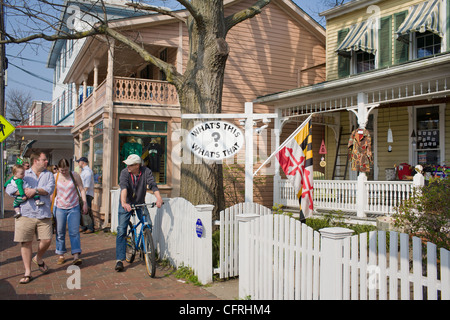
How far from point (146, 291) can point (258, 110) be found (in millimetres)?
10131

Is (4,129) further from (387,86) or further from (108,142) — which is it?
(387,86)

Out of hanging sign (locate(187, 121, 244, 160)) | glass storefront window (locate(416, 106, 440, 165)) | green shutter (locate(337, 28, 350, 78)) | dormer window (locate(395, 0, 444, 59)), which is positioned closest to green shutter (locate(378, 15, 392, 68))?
dormer window (locate(395, 0, 444, 59))

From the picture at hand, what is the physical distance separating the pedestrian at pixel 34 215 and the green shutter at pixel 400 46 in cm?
1075

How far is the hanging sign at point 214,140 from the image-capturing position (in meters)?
6.84

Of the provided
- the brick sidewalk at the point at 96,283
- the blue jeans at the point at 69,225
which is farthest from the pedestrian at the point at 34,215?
the blue jeans at the point at 69,225

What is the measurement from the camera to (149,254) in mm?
6199

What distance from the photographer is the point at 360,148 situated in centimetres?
1031

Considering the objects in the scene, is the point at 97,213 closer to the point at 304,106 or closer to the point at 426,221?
the point at 304,106

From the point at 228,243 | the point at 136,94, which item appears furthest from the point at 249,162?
the point at 136,94

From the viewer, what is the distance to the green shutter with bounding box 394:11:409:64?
12.3 m

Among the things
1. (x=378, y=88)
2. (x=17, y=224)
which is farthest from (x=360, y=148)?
(x=17, y=224)

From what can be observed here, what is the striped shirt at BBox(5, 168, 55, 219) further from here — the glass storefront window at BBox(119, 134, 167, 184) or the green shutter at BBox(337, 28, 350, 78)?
the green shutter at BBox(337, 28, 350, 78)

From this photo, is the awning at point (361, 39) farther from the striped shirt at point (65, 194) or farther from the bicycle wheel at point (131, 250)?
the striped shirt at point (65, 194)

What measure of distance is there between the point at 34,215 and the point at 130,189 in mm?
1491
